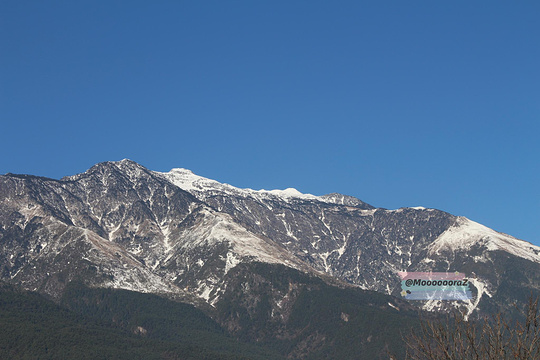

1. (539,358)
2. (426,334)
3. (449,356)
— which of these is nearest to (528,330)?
(539,358)

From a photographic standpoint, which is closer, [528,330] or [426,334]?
[528,330]

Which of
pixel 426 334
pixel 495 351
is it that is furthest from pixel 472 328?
pixel 426 334

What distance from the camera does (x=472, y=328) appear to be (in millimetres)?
63188

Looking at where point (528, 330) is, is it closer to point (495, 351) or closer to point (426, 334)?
point (495, 351)

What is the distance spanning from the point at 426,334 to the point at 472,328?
929cm

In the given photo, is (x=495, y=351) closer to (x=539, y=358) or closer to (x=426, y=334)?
(x=539, y=358)

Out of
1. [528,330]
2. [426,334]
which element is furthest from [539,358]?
[426,334]

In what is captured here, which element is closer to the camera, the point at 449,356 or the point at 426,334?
the point at 449,356

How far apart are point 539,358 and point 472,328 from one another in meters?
5.78

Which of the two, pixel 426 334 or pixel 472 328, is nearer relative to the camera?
pixel 472 328

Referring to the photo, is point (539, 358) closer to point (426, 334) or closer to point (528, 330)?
point (528, 330)

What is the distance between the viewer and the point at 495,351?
61.7m

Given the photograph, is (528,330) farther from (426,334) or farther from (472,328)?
(426,334)

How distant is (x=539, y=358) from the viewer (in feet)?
199
